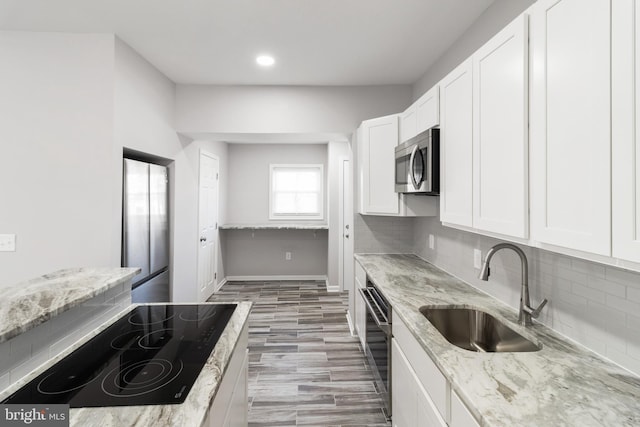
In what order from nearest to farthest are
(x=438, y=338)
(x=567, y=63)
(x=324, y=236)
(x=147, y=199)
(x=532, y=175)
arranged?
(x=567, y=63), (x=532, y=175), (x=438, y=338), (x=147, y=199), (x=324, y=236)

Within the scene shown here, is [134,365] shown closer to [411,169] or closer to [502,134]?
[502,134]

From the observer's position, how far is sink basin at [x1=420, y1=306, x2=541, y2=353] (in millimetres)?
1609

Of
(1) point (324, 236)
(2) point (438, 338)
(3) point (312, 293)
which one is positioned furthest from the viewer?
(1) point (324, 236)

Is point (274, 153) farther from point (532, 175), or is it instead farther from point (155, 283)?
point (532, 175)

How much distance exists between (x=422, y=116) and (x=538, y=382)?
5.71 ft

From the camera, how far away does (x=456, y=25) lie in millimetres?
2240

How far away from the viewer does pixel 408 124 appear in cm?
255

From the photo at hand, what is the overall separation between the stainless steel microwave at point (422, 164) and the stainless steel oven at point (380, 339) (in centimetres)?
79

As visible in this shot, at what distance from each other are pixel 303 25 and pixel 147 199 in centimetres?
194

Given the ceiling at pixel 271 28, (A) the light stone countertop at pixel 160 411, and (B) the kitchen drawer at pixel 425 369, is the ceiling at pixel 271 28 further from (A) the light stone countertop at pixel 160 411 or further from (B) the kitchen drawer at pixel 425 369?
(A) the light stone countertop at pixel 160 411

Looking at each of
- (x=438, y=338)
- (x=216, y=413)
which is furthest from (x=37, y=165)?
(x=438, y=338)

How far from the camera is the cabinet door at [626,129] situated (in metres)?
0.77

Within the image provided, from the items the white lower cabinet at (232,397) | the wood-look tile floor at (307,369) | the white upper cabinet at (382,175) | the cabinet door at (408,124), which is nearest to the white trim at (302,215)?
the wood-look tile floor at (307,369)

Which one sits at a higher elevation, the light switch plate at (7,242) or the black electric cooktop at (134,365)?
the light switch plate at (7,242)
